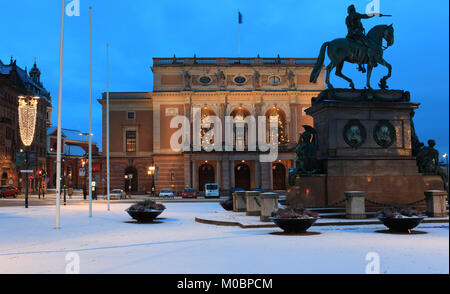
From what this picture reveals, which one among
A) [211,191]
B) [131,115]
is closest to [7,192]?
[131,115]

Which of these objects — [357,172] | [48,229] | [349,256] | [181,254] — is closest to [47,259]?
[181,254]

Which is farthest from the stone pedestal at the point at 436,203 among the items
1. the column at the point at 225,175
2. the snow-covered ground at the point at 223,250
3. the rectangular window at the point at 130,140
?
the rectangular window at the point at 130,140

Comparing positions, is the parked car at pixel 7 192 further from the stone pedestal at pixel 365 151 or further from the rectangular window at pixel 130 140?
the stone pedestal at pixel 365 151

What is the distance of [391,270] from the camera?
29.1ft

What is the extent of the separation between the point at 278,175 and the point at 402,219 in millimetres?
55889

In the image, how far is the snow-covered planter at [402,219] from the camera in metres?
14.9

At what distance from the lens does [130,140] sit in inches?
2822

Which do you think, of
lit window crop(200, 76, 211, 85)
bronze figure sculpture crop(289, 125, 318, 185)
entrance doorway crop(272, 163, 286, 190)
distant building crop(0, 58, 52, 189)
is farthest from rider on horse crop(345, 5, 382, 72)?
distant building crop(0, 58, 52, 189)

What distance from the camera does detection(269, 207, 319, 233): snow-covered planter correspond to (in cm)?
1492

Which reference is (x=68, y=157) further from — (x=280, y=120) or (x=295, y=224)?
(x=295, y=224)

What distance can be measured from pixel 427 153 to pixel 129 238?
13.6m

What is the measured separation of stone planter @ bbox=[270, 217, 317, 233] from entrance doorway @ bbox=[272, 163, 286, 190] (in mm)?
55563

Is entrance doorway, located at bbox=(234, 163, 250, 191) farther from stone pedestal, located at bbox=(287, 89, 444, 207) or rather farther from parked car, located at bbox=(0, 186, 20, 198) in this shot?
stone pedestal, located at bbox=(287, 89, 444, 207)

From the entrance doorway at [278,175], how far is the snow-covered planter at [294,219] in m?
55.6
